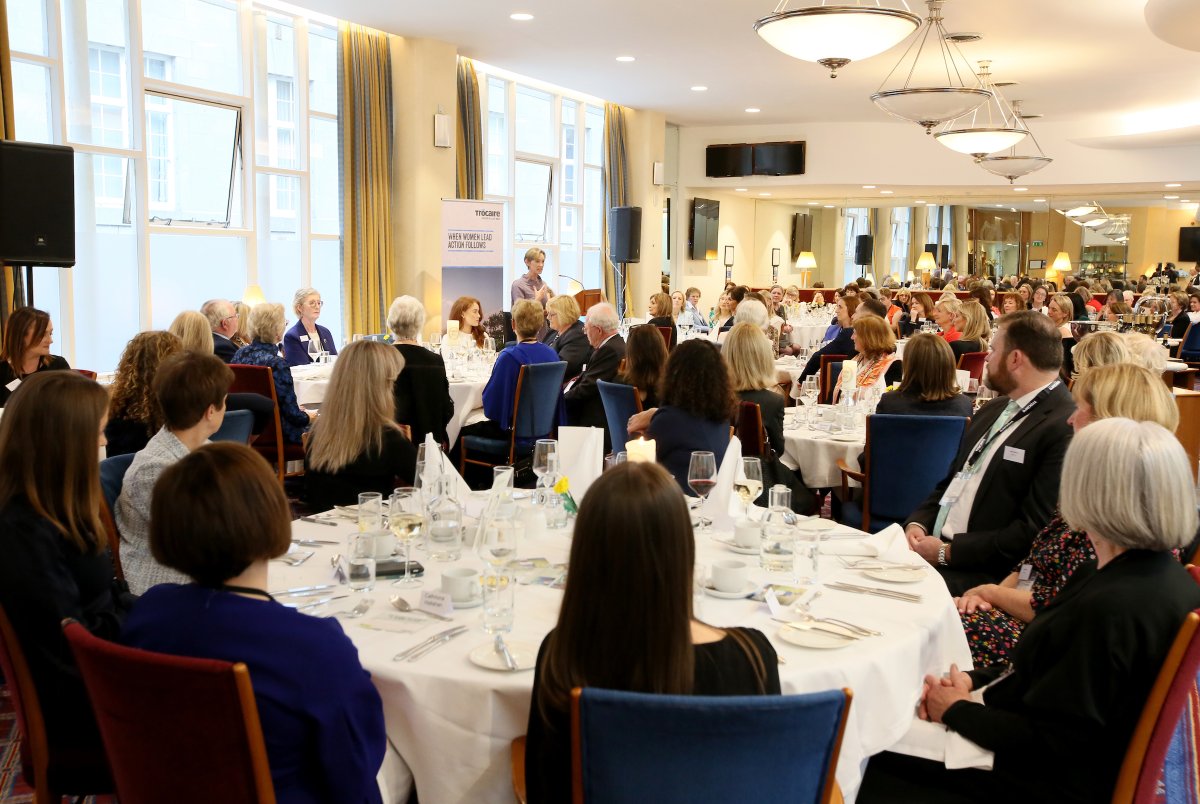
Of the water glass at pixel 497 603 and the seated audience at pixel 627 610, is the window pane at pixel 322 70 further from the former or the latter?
the seated audience at pixel 627 610

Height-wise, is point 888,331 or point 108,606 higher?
point 888,331

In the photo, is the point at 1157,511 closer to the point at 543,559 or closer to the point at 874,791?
the point at 874,791

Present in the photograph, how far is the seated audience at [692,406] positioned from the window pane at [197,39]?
6.23 metres

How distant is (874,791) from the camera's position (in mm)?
2219

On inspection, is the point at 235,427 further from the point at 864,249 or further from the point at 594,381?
the point at 864,249

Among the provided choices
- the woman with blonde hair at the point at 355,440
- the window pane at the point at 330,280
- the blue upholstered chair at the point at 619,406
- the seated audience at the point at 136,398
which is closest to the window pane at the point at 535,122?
the window pane at the point at 330,280

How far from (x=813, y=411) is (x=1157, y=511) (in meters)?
3.74

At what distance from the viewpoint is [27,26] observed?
7.16m

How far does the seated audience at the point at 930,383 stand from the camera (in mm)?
4598

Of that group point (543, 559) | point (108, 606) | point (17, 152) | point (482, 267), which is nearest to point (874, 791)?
point (543, 559)

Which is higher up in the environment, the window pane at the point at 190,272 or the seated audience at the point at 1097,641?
the window pane at the point at 190,272

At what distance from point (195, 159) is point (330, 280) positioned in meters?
1.98

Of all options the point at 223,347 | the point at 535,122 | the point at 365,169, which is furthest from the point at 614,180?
the point at 223,347

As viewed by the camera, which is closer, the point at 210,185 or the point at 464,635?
the point at 464,635
